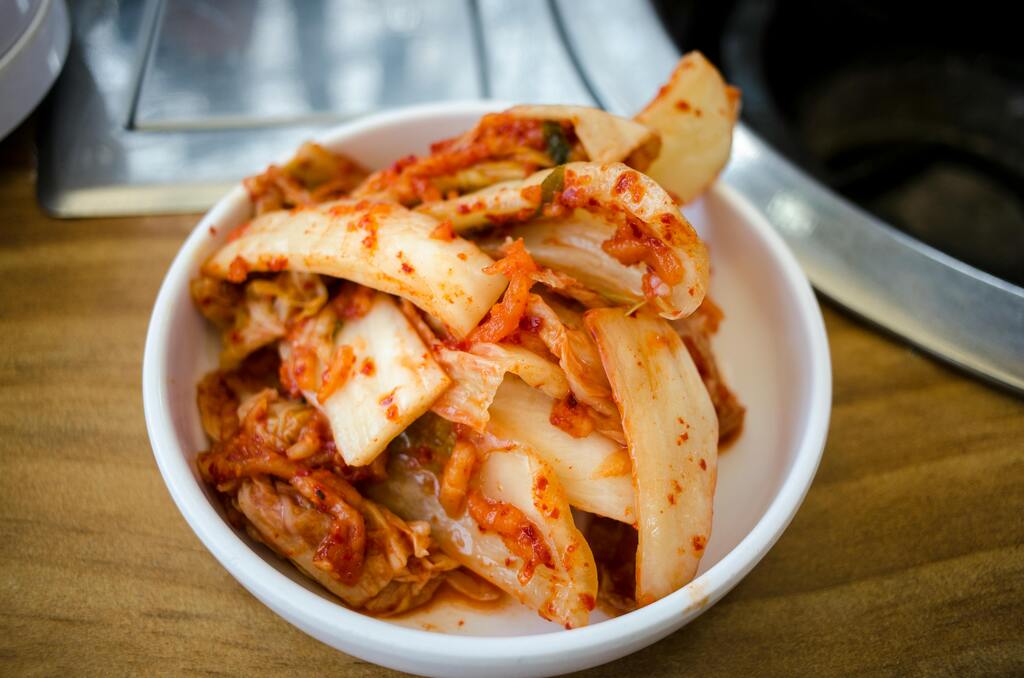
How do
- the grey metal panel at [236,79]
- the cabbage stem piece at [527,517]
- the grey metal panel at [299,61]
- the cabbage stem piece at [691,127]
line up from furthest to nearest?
1. the grey metal panel at [299,61]
2. the grey metal panel at [236,79]
3. the cabbage stem piece at [691,127]
4. the cabbage stem piece at [527,517]

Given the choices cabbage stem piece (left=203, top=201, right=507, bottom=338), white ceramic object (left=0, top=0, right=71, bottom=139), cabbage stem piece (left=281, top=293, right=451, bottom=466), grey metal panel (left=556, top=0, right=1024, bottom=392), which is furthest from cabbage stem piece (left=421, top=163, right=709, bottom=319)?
white ceramic object (left=0, top=0, right=71, bottom=139)

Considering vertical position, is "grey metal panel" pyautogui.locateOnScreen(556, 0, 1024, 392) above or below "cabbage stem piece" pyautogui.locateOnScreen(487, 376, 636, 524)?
below

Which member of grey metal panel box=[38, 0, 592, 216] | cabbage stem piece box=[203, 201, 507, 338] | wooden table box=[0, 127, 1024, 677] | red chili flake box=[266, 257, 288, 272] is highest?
cabbage stem piece box=[203, 201, 507, 338]

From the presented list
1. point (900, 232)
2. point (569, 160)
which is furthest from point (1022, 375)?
point (569, 160)

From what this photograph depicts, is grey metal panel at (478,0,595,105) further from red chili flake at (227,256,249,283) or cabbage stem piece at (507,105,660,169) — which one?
red chili flake at (227,256,249,283)

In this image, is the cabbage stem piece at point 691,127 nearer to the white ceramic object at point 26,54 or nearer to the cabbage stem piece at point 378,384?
the cabbage stem piece at point 378,384

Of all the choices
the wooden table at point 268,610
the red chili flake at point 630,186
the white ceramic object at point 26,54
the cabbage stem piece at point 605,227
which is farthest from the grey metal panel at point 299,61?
the red chili flake at point 630,186
